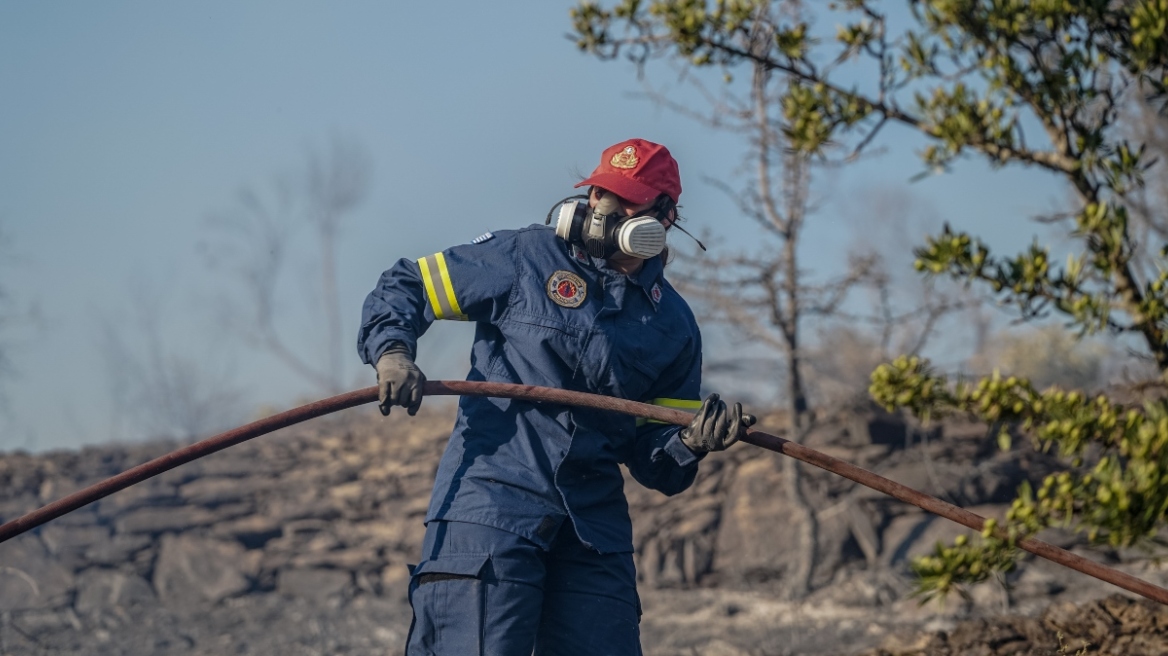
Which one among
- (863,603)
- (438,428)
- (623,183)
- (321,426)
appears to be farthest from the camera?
(321,426)

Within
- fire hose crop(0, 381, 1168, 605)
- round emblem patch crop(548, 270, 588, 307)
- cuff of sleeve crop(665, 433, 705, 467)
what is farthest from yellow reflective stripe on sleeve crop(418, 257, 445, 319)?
cuff of sleeve crop(665, 433, 705, 467)

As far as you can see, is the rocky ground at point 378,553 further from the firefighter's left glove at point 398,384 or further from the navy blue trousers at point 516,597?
the firefighter's left glove at point 398,384

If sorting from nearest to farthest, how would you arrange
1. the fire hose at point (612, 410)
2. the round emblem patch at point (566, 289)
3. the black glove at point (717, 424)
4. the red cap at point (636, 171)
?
the fire hose at point (612, 410), the black glove at point (717, 424), the round emblem patch at point (566, 289), the red cap at point (636, 171)

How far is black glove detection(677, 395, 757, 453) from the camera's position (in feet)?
11.3

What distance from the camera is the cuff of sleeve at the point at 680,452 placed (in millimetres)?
3602

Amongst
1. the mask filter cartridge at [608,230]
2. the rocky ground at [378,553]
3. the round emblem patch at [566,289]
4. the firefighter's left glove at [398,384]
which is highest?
the mask filter cartridge at [608,230]

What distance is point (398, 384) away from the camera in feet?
11.0

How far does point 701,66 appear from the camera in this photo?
4.85m

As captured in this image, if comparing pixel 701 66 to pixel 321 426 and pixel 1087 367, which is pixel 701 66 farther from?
pixel 1087 367

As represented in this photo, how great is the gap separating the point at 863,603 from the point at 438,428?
423cm

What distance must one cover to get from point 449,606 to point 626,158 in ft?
4.92

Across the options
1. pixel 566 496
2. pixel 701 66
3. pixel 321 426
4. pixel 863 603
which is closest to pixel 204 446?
pixel 566 496

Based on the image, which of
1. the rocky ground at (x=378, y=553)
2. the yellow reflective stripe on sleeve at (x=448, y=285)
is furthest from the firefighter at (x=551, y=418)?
the rocky ground at (x=378, y=553)

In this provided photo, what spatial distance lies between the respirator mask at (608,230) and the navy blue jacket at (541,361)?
6 centimetres
